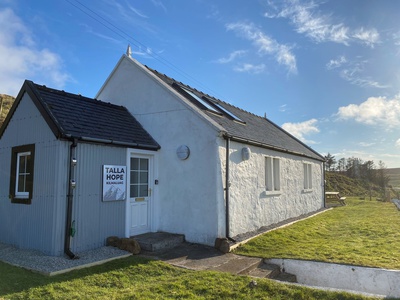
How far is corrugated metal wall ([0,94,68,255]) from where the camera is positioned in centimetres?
736

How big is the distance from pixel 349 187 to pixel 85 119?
108 ft

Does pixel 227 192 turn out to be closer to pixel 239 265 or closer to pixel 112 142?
pixel 239 265

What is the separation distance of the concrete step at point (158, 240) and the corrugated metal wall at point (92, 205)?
2.37ft

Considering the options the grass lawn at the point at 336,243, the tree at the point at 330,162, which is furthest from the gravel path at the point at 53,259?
the tree at the point at 330,162

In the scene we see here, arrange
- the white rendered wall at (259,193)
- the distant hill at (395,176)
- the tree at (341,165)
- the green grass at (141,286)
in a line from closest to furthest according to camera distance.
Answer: the green grass at (141,286)
the white rendered wall at (259,193)
the tree at (341,165)
the distant hill at (395,176)

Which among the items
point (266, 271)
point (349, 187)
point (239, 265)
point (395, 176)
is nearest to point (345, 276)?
point (266, 271)

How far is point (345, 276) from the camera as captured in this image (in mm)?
6762

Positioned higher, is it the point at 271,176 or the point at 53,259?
the point at 271,176

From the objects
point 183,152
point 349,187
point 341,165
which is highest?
point 341,165

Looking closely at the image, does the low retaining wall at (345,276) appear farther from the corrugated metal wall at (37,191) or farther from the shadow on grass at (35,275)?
the corrugated metal wall at (37,191)

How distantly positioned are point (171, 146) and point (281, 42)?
19.7 feet

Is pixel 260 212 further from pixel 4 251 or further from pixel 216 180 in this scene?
pixel 4 251

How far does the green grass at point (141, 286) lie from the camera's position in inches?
201

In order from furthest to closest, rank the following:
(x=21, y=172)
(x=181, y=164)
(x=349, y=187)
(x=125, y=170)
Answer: (x=349, y=187) → (x=181, y=164) → (x=125, y=170) → (x=21, y=172)
